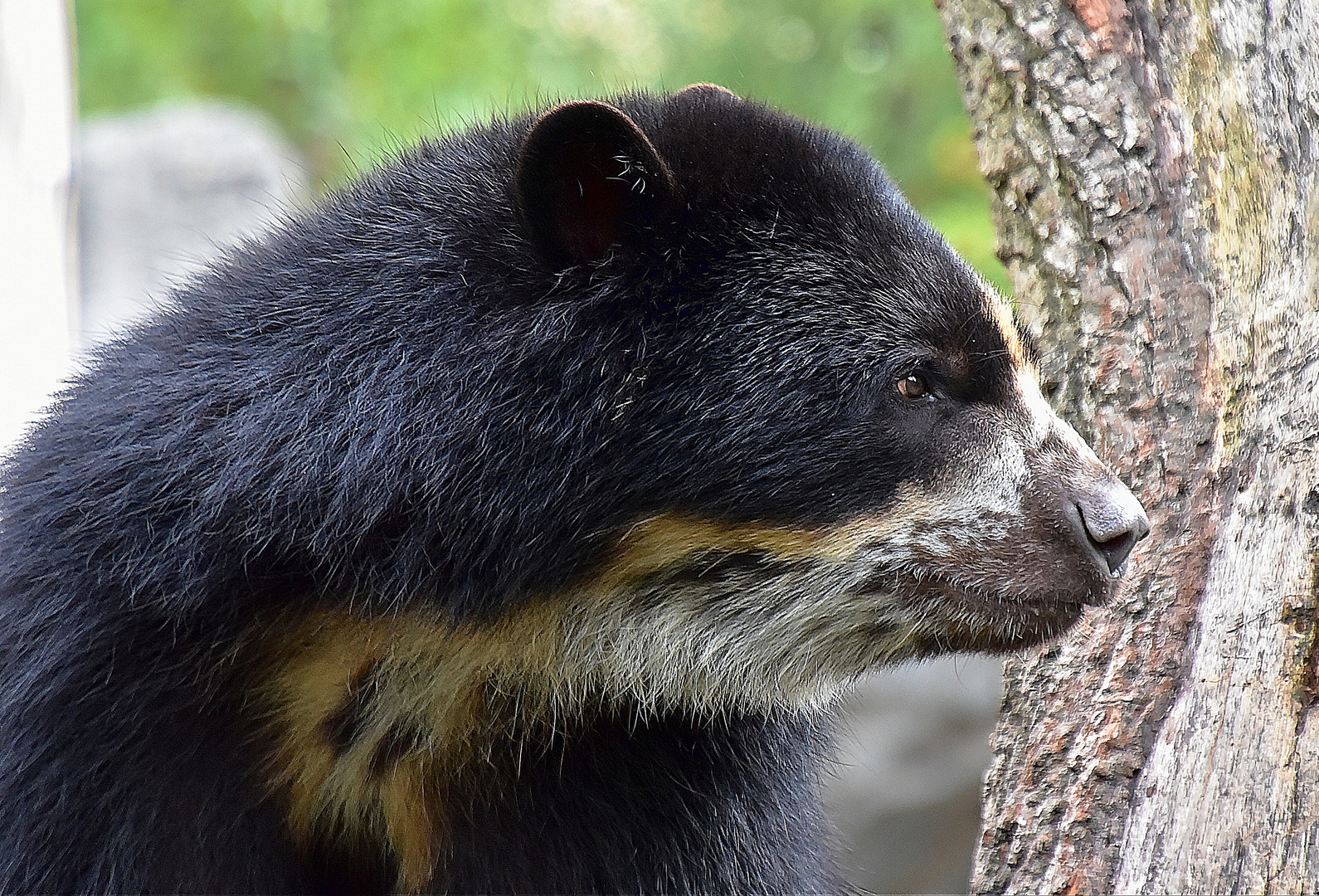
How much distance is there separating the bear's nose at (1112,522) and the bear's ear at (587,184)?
102cm

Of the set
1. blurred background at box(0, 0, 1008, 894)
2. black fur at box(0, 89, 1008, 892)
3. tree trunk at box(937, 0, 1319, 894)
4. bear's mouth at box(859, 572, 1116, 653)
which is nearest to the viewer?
tree trunk at box(937, 0, 1319, 894)

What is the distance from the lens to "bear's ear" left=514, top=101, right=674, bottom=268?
248 centimetres

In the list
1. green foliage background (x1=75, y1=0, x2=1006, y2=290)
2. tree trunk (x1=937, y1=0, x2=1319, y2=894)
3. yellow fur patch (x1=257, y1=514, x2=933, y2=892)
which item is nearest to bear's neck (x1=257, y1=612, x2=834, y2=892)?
yellow fur patch (x1=257, y1=514, x2=933, y2=892)

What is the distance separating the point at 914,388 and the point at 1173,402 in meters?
0.66

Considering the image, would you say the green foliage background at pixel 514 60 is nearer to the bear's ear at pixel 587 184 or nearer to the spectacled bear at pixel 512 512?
the spectacled bear at pixel 512 512

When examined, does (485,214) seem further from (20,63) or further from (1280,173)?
(20,63)

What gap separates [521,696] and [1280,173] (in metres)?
1.94

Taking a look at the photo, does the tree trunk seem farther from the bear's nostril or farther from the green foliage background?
the green foliage background

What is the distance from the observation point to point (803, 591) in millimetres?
2680

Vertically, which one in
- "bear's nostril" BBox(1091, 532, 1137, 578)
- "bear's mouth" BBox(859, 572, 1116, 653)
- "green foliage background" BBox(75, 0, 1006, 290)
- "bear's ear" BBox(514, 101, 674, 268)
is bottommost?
"bear's mouth" BBox(859, 572, 1116, 653)

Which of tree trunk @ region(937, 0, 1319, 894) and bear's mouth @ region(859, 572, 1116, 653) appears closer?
tree trunk @ region(937, 0, 1319, 894)

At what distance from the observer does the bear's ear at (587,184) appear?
2477 mm

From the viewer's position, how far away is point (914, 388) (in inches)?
106

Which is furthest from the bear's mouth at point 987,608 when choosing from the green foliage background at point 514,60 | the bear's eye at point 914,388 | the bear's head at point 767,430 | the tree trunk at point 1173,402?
the green foliage background at point 514,60
